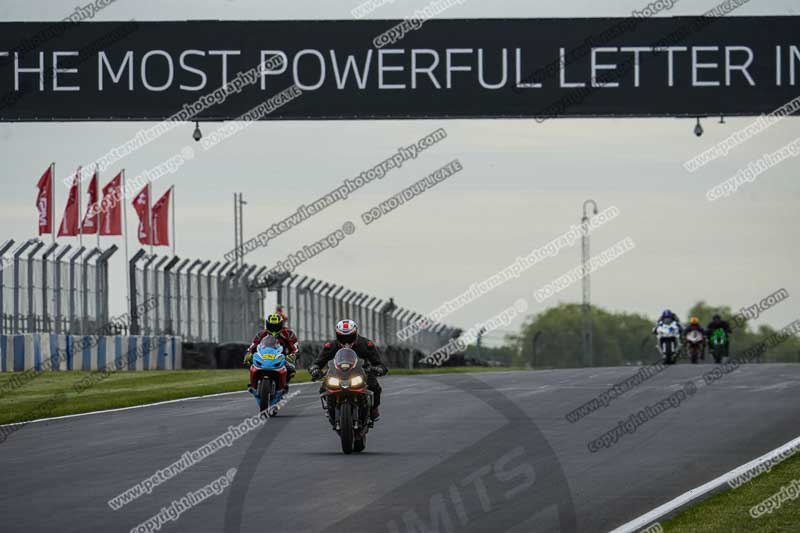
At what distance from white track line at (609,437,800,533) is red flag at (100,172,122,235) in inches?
1284

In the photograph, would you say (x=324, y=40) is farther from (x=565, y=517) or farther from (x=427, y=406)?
(x=565, y=517)

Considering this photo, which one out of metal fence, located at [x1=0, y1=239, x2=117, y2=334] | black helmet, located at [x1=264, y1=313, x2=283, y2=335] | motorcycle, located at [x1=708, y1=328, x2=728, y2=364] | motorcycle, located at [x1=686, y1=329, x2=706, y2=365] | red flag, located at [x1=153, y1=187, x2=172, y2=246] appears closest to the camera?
black helmet, located at [x1=264, y1=313, x2=283, y2=335]

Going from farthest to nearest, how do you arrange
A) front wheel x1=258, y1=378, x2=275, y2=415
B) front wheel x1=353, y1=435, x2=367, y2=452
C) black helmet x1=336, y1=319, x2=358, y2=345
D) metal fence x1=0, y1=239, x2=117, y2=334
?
metal fence x1=0, y1=239, x2=117, y2=334 < front wheel x1=258, y1=378, x2=275, y2=415 < black helmet x1=336, y1=319, x2=358, y2=345 < front wheel x1=353, y1=435, x2=367, y2=452

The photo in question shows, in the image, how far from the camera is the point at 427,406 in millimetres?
21109

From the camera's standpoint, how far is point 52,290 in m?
30.3

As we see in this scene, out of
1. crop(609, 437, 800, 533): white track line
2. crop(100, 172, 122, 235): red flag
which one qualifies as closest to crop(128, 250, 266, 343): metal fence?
crop(100, 172, 122, 235): red flag

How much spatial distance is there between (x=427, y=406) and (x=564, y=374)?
10.5m

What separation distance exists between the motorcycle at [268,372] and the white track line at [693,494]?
6635mm

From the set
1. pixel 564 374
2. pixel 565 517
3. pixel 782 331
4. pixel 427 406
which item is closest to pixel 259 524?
pixel 565 517

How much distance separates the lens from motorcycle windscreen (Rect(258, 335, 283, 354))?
19172 millimetres

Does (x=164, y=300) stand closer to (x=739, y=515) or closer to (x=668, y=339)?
(x=668, y=339)

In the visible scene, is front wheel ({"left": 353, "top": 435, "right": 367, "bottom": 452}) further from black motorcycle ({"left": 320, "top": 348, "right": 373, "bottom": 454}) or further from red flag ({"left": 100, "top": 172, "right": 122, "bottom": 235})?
red flag ({"left": 100, "top": 172, "right": 122, "bottom": 235})

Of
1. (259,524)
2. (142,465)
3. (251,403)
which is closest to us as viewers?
(259,524)

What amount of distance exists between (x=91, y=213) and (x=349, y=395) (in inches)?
1267
